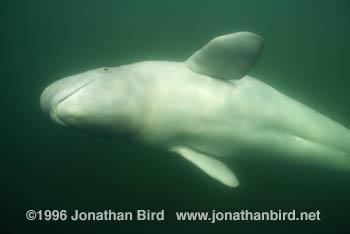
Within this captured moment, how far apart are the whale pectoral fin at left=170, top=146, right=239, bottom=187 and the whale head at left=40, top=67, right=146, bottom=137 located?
3.59 ft

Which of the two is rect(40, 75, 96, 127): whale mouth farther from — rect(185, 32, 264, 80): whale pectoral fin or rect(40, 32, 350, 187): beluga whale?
rect(185, 32, 264, 80): whale pectoral fin

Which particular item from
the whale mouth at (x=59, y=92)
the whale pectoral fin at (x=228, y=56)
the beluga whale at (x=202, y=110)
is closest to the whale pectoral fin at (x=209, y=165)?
the beluga whale at (x=202, y=110)

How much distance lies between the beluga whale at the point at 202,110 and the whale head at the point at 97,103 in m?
0.01

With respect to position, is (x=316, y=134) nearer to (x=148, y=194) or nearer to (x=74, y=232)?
(x=148, y=194)

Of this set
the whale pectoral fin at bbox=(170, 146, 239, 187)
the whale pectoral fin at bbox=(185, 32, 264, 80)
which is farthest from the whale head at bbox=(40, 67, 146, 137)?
the whale pectoral fin at bbox=(185, 32, 264, 80)

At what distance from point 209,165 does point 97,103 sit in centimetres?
218

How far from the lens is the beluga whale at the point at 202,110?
325cm

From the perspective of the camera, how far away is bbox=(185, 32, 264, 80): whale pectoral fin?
13.4ft

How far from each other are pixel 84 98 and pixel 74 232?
257 inches

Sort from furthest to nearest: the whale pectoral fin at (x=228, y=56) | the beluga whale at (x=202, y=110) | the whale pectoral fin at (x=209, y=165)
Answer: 1. the whale pectoral fin at (x=209, y=165)
2. the whale pectoral fin at (x=228, y=56)
3. the beluga whale at (x=202, y=110)

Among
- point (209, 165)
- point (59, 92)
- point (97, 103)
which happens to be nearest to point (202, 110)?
point (209, 165)

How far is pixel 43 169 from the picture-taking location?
9.28 m

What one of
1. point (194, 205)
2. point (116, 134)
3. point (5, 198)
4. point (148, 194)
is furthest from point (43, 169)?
point (116, 134)

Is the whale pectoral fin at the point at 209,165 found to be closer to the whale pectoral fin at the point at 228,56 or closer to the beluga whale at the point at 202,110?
the beluga whale at the point at 202,110
